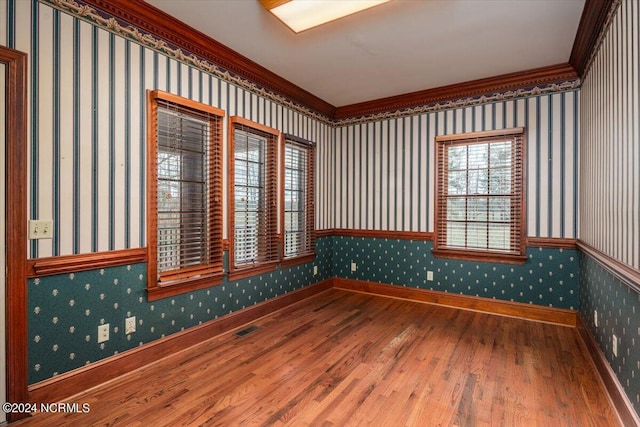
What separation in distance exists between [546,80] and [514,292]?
2.51 metres

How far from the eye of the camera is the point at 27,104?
6.60 feet

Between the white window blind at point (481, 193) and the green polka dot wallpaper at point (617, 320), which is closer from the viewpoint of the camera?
the green polka dot wallpaper at point (617, 320)

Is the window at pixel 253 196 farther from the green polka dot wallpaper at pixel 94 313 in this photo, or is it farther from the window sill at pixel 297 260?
the green polka dot wallpaper at pixel 94 313

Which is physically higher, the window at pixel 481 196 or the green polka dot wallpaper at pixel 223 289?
the window at pixel 481 196

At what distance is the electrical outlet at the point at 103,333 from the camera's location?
2.39 meters

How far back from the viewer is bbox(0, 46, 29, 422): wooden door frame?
194cm

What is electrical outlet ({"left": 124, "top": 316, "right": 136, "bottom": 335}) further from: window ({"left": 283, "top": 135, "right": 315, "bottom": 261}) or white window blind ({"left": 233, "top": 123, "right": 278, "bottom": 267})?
window ({"left": 283, "top": 135, "right": 315, "bottom": 261})

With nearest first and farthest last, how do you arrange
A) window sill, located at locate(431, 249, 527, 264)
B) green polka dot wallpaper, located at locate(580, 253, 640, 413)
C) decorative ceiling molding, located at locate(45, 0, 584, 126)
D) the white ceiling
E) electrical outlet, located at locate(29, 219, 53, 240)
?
green polka dot wallpaper, located at locate(580, 253, 640, 413) → electrical outlet, located at locate(29, 219, 53, 240) → decorative ceiling molding, located at locate(45, 0, 584, 126) → the white ceiling → window sill, located at locate(431, 249, 527, 264)

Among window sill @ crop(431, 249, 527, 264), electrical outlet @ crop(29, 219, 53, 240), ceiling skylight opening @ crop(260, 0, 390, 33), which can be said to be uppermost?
Result: ceiling skylight opening @ crop(260, 0, 390, 33)

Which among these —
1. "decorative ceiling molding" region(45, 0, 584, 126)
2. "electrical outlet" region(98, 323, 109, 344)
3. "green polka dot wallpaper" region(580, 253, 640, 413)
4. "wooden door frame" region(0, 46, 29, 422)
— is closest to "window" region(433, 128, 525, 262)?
"decorative ceiling molding" region(45, 0, 584, 126)

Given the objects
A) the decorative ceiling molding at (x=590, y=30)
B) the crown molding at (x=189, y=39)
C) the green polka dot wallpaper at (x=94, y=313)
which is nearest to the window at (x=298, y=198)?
the crown molding at (x=189, y=39)

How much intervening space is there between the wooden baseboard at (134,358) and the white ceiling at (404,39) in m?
2.78

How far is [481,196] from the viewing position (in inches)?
162

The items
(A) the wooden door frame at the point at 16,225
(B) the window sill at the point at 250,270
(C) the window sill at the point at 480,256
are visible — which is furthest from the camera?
(C) the window sill at the point at 480,256
